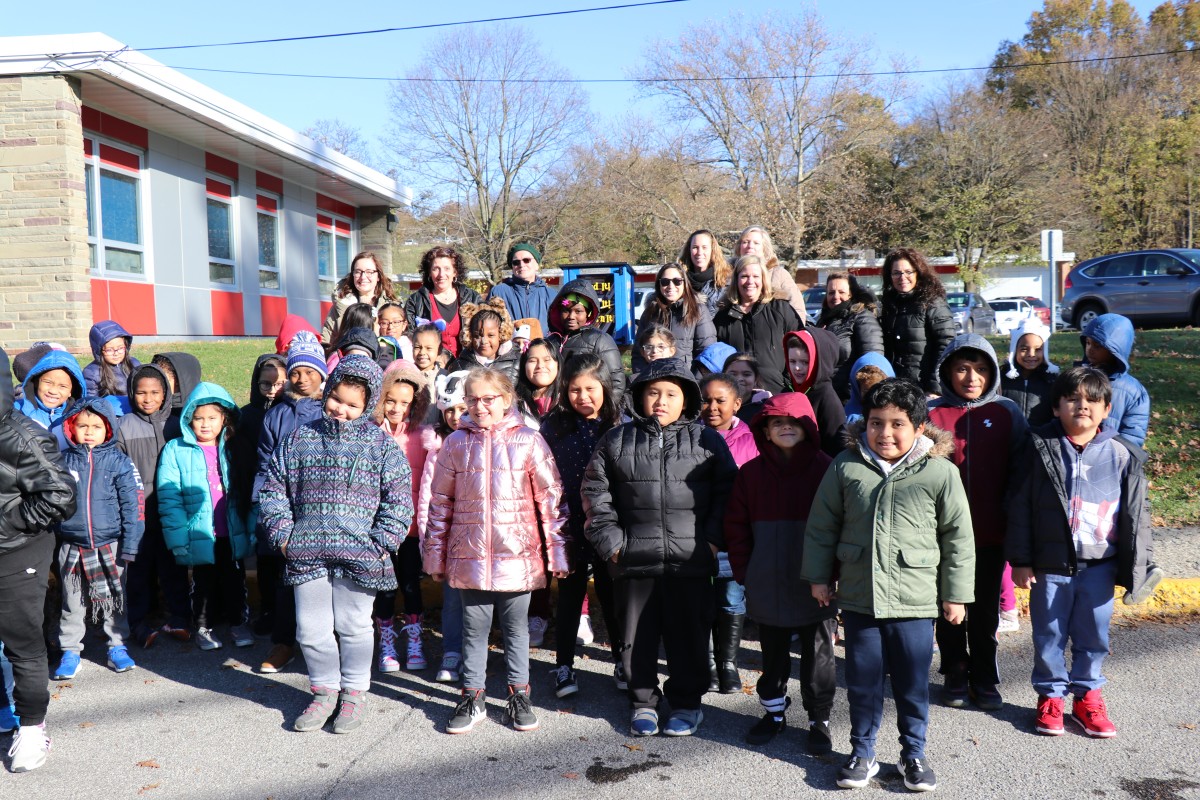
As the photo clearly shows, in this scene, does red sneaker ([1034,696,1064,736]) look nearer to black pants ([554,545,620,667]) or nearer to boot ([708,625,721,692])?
boot ([708,625,721,692])

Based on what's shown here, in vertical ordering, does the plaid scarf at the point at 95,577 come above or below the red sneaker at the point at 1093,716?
above

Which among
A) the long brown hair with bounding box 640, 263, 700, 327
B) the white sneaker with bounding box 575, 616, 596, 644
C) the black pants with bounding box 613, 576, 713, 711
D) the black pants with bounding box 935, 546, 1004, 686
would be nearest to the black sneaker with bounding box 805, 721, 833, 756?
the black pants with bounding box 613, 576, 713, 711

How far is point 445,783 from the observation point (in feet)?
12.3

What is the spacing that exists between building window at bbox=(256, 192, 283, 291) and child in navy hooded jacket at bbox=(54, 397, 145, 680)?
1454 centimetres

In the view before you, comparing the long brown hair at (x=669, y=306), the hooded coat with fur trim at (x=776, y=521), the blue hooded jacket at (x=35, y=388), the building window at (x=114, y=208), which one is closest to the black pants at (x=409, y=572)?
the hooded coat with fur trim at (x=776, y=521)

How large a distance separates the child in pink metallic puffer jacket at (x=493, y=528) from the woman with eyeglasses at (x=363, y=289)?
9.82 ft

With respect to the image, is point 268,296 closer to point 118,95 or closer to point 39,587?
point 118,95

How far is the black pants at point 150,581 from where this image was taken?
549 centimetres

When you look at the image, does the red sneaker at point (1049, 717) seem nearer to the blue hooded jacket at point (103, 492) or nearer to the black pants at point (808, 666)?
the black pants at point (808, 666)

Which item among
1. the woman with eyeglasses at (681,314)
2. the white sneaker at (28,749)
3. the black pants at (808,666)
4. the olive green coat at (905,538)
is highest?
the woman with eyeglasses at (681,314)

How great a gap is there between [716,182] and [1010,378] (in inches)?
1413

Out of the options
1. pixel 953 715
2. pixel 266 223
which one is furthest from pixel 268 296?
pixel 953 715

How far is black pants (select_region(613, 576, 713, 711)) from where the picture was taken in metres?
4.31

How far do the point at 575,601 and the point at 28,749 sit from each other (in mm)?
2478
